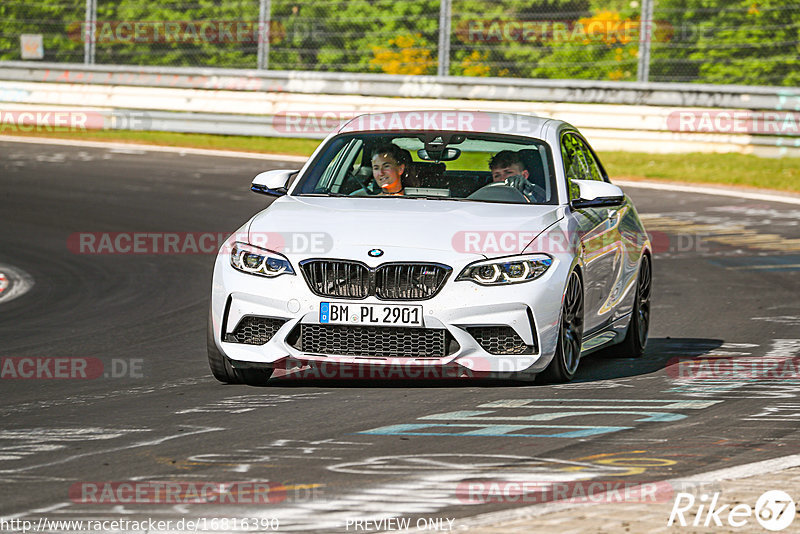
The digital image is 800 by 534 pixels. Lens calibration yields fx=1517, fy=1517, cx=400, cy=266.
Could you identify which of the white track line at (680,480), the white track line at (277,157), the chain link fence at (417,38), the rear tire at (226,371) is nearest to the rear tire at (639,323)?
the rear tire at (226,371)

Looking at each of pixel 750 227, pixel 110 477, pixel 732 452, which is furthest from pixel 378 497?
pixel 750 227

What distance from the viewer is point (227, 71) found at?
27469mm

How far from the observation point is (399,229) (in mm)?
8062

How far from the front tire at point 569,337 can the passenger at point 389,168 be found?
54.7 inches

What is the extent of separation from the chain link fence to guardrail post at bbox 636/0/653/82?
2 centimetres

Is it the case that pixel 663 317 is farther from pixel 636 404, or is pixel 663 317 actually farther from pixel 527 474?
pixel 527 474

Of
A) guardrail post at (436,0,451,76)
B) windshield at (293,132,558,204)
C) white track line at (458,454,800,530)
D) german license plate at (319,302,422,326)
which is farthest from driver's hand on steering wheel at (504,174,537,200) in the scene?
guardrail post at (436,0,451,76)

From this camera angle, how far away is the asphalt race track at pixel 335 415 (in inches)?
220

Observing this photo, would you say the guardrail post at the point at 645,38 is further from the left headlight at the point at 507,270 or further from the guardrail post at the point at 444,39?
the left headlight at the point at 507,270

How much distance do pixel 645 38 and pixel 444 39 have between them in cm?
353

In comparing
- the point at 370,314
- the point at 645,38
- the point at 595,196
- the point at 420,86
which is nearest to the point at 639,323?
the point at 595,196

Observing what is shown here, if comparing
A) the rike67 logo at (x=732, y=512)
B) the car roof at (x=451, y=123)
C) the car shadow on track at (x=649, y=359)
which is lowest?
the car shadow on track at (x=649, y=359)

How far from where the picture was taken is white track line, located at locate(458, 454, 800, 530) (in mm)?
5172

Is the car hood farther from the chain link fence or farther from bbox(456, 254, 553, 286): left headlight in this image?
the chain link fence
